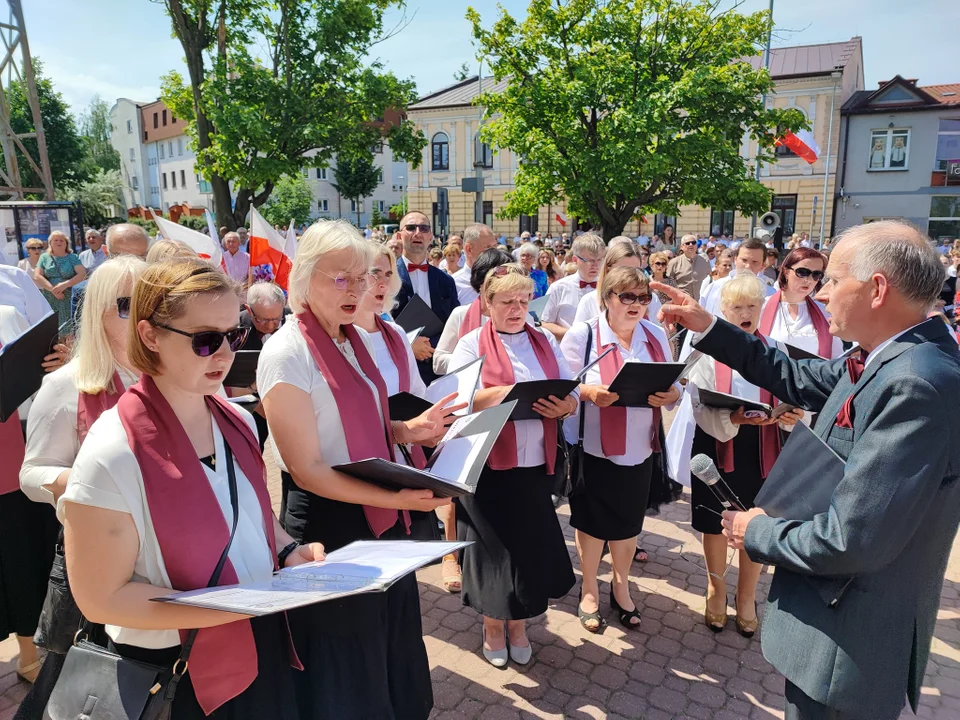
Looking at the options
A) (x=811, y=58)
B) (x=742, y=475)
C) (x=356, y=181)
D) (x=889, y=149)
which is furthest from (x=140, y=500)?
(x=356, y=181)

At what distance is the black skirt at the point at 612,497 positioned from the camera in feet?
12.4

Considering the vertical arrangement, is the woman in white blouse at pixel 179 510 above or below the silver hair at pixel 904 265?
below

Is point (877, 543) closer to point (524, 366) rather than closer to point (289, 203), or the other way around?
point (524, 366)

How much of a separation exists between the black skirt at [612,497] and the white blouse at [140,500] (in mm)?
2329

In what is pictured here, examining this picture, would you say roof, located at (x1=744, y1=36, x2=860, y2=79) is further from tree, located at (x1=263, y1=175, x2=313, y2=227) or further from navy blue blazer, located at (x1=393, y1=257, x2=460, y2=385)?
navy blue blazer, located at (x1=393, y1=257, x2=460, y2=385)

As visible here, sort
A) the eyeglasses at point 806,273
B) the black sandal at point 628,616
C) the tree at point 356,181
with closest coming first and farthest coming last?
the black sandal at point 628,616, the eyeglasses at point 806,273, the tree at point 356,181

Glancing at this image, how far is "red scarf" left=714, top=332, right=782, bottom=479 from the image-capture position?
3656 mm

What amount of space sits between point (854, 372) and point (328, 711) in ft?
6.59

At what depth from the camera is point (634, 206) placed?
18.1 meters

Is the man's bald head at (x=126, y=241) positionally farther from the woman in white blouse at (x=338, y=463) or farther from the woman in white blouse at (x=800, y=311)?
the woman in white blouse at (x=800, y=311)

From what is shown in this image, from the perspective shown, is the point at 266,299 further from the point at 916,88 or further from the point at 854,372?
the point at 916,88

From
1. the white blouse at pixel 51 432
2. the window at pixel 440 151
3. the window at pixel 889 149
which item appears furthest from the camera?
the window at pixel 440 151

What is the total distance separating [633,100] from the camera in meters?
16.0

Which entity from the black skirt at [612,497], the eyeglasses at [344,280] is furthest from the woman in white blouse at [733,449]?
the eyeglasses at [344,280]
